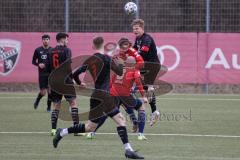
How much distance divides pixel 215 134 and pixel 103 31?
15.1m

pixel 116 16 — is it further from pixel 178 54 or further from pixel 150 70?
pixel 150 70

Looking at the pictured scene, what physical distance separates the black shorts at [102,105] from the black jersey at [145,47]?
2.92 meters

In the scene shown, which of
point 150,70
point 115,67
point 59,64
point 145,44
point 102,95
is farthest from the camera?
point 150,70

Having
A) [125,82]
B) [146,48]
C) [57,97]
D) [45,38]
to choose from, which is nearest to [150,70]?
[146,48]

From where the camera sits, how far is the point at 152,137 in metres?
14.4

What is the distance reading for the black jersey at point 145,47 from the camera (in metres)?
14.6

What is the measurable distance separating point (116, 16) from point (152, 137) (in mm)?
15443

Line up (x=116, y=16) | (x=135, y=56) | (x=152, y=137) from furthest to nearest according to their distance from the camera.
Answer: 1. (x=116, y=16)
2. (x=152, y=137)
3. (x=135, y=56)

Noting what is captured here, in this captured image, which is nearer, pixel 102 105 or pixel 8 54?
pixel 102 105

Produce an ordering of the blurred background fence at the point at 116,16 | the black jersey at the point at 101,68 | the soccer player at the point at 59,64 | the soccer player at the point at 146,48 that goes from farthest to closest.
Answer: the blurred background fence at the point at 116,16 → the soccer player at the point at 59,64 → the soccer player at the point at 146,48 → the black jersey at the point at 101,68

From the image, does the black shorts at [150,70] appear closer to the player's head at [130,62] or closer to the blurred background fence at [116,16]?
the player's head at [130,62]

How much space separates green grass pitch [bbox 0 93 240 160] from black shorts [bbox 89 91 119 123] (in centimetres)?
66

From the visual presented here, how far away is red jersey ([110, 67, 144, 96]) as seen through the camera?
14.0 metres

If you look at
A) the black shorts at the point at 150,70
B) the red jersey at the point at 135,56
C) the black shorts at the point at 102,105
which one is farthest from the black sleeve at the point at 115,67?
the black shorts at the point at 150,70
